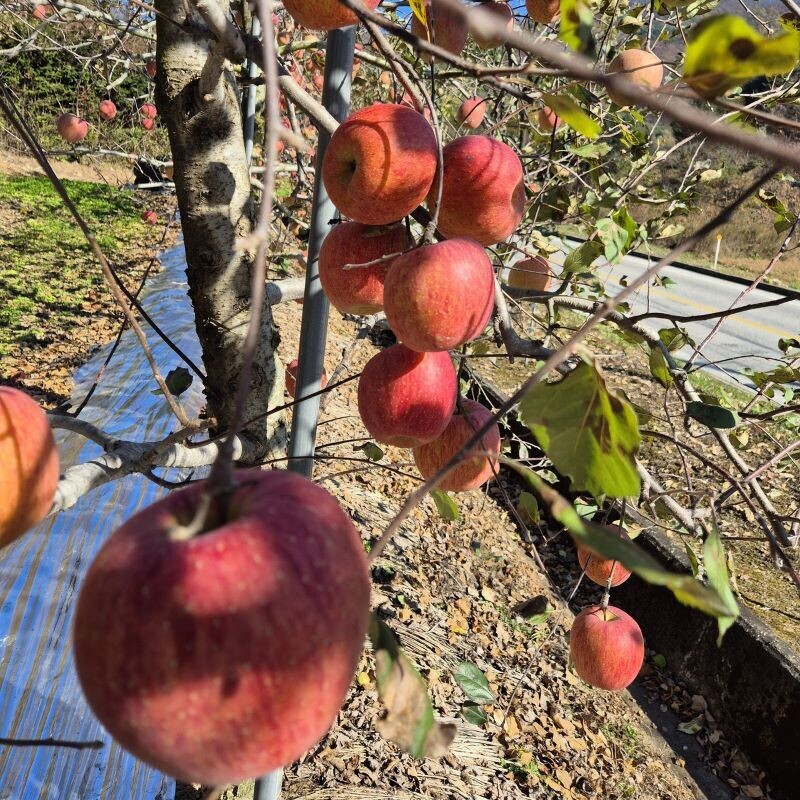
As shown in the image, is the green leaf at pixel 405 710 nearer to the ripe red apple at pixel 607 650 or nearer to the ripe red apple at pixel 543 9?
the ripe red apple at pixel 607 650

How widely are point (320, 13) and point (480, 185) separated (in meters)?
0.35

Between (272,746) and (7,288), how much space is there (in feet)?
24.5

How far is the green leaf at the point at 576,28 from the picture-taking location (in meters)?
0.53

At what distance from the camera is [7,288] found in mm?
6660

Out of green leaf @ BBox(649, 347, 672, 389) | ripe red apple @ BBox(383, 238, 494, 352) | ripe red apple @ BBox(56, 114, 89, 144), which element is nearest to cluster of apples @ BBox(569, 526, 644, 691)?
green leaf @ BBox(649, 347, 672, 389)

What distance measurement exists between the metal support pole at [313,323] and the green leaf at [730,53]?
80cm

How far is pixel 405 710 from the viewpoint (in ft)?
1.69

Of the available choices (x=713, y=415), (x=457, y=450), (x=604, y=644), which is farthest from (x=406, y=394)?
(x=604, y=644)

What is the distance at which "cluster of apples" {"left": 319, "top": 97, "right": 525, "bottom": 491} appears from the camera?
2.86ft

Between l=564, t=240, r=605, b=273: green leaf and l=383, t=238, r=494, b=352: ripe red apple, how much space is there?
526 millimetres

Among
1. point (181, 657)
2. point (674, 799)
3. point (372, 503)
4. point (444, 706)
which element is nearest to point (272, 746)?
point (181, 657)

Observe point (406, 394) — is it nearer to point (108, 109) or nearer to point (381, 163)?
point (381, 163)

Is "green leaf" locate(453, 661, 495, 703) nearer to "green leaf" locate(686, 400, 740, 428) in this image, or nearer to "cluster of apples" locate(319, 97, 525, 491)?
"cluster of apples" locate(319, 97, 525, 491)

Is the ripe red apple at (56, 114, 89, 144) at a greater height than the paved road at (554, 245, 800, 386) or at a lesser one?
greater
